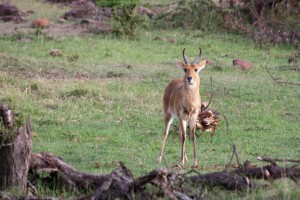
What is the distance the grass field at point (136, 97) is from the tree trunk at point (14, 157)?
1558mm

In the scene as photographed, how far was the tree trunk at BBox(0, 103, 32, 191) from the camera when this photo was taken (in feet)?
20.4

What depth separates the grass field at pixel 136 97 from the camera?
9.23 m

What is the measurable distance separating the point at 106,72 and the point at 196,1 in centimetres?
546

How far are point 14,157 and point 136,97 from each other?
19.7 feet

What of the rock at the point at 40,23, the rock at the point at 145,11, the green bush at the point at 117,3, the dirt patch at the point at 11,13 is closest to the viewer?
the green bush at the point at 117,3

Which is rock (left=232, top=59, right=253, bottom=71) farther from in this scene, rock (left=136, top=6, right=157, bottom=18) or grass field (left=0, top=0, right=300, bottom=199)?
rock (left=136, top=6, right=157, bottom=18)

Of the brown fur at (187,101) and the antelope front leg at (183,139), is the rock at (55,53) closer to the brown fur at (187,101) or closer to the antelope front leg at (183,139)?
the brown fur at (187,101)

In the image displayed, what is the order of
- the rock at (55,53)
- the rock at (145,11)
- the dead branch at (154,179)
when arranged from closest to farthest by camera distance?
the dead branch at (154,179)
the rock at (55,53)
the rock at (145,11)

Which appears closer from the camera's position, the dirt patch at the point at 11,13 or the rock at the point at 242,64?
the rock at the point at 242,64

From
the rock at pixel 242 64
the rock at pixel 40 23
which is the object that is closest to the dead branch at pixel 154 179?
the rock at pixel 242 64

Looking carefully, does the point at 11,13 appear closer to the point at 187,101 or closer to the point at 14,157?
the point at 187,101

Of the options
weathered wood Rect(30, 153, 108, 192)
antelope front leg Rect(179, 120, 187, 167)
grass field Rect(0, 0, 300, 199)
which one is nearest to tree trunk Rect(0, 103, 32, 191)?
weathered wood Rect(30, 153, 108, 192)

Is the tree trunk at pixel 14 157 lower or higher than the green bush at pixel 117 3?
higher

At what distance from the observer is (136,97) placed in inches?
479
